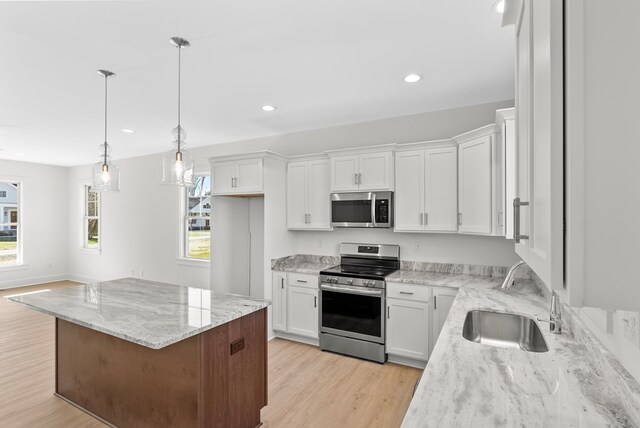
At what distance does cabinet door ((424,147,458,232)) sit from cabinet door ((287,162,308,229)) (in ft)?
4.97

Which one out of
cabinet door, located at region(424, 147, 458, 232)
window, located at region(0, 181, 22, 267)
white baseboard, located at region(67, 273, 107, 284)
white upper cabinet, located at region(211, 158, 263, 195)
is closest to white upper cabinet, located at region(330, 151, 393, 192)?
cabinet door, located at region(424, 147, 458, 232)

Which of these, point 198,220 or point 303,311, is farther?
point 198,220

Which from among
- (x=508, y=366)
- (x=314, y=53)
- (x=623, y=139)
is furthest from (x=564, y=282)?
(x=314, y=53)

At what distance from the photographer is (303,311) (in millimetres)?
3861

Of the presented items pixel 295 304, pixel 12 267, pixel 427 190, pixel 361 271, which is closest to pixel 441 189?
pixel 427 190

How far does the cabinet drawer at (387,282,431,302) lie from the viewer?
125 inches

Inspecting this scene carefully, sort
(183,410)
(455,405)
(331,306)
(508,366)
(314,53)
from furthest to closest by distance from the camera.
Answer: (331,306) → (314,53) → (183,410) → (508,366) → (455,405)

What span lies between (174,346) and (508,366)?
70.8 inches

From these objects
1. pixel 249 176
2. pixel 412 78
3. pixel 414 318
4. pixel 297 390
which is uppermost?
pixel 412 78

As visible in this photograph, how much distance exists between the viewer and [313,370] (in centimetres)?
326

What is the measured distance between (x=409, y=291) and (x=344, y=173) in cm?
151

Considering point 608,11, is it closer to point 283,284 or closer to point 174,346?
point 174,346

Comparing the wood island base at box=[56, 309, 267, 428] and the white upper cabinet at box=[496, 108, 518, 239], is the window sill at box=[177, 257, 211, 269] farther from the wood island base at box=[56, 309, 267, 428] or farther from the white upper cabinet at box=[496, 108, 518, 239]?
the white upper cabinet at box=[496, 108, 518, 239]

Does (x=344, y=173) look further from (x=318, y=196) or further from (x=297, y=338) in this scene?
(x=297, y=338)
